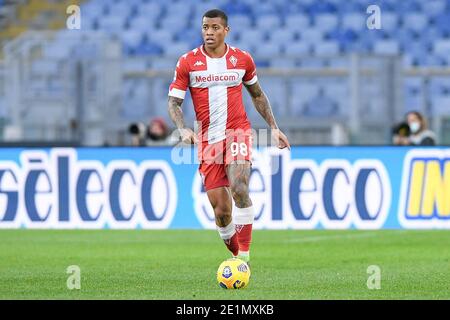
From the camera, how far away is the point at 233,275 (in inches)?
386

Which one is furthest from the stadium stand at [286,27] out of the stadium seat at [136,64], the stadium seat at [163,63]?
the stadium seat at [163,63]

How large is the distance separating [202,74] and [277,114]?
10.0 metres

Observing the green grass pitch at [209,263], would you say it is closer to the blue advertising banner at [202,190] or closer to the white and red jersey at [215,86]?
the blue advertising banner at [202,190]

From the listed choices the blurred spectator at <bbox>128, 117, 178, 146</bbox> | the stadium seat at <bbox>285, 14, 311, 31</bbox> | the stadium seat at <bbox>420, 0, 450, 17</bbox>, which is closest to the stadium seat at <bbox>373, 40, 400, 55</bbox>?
the stadium seat at <bbox>420, 0, 450, 17</bbox>

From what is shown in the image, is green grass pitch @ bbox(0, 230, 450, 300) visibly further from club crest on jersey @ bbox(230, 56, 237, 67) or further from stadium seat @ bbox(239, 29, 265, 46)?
stadium seat @ bbox(239, 29, 265, 46)

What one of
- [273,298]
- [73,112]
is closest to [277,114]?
[73,112]

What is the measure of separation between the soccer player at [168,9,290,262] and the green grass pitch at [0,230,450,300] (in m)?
0.56

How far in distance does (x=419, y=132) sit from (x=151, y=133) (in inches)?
166

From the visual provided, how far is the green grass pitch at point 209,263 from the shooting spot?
9625 mm

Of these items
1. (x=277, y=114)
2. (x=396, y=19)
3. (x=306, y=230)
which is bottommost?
(x=306, y=230)

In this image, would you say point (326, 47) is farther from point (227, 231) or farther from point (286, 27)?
point (227, 231)

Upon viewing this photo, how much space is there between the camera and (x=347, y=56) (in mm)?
19562

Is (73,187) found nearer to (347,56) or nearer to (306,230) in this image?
(306,230)

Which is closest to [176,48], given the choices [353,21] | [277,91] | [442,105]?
[353,21]
